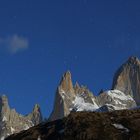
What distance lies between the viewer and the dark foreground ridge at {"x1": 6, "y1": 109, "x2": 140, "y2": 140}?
6525 cm

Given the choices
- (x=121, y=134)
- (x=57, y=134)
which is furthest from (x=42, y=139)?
(x=121, y=134)

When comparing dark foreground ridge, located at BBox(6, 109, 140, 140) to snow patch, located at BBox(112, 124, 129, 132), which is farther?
snow patch, located at BBox(112, 124, 129, 132)

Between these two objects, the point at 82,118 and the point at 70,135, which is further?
the point at 82,118

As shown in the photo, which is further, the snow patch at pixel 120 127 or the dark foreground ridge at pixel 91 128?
the snow patch at pixel 120 127

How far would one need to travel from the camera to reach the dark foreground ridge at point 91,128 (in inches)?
2569

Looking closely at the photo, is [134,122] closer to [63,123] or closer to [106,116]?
[106,116]

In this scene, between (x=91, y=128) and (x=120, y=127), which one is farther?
(x=91, y=128)

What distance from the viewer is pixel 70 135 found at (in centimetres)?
6688

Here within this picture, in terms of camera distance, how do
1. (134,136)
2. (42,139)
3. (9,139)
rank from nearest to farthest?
(134,136), (42,139), (9,139)

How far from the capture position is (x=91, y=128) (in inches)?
2662

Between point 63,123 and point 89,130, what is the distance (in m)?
5.61

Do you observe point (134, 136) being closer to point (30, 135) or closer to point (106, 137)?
point (106, 137)

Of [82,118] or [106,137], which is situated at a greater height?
[82,118]

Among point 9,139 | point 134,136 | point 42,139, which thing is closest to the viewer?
point 134,136
